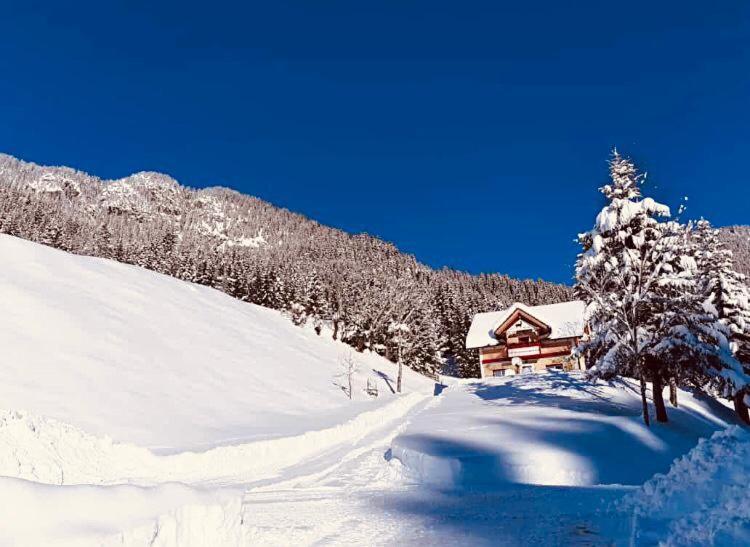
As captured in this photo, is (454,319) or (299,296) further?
(454,319)

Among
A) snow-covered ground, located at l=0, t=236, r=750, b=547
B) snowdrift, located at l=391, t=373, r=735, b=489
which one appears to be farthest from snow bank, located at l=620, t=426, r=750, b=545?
snowdrift, located at l=391, t=373, r=735, b=489

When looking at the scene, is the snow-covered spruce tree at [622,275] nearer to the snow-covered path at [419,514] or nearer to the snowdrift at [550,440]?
the snowdrift at [550,440]

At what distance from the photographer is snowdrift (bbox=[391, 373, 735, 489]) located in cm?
1580

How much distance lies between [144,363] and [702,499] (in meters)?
28.8

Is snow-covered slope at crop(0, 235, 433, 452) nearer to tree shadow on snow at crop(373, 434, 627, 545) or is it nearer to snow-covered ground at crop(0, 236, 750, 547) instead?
snow-covered ground at crop(0, 236, 750, 547)

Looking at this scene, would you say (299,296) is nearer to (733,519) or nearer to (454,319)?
(454,319)

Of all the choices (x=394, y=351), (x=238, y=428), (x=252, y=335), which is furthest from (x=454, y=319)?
(x=238, y=428)

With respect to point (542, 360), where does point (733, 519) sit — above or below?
below

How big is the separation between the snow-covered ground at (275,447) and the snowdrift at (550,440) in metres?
0.09

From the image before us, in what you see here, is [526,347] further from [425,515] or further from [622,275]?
[425,515]

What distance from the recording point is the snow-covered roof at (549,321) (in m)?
51.5

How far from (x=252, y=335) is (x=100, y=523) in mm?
44000

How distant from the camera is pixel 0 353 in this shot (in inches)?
910

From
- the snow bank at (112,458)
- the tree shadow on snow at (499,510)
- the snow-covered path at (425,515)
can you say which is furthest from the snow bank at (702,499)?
the snow bank at (112,458)
